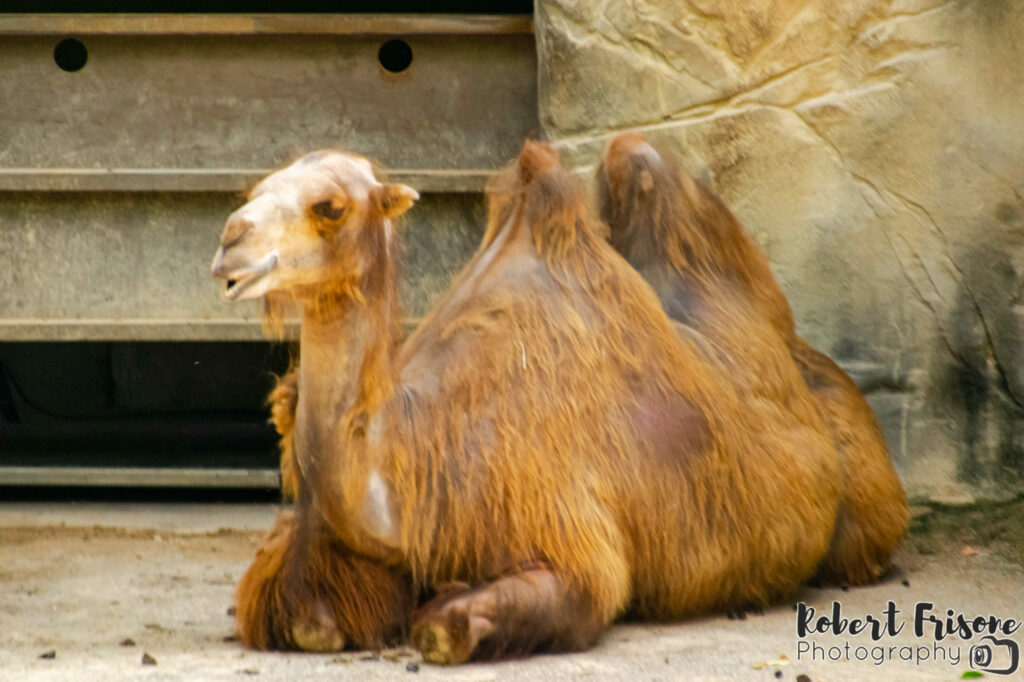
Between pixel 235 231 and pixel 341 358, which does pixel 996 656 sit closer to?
pixel 341 358

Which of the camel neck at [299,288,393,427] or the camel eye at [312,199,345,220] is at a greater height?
the camel eye at [312,199,345,220]

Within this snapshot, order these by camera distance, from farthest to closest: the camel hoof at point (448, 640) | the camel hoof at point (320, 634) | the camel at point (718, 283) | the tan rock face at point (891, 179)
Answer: the tan rock face at point (891, 179), the camel at point (718, 283), the camel hoof at point (320, 634), the camel hoof at point (448, 640)

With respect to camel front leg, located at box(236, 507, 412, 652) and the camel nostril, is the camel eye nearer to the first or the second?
the camel nostril

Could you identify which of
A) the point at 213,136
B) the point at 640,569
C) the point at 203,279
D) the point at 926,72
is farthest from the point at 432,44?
the point at 640,569

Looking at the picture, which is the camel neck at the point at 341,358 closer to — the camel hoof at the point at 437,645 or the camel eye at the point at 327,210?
the camel eye at the point at 327,210

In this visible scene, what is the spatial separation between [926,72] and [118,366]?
452 centimetres

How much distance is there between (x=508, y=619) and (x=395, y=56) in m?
3.78

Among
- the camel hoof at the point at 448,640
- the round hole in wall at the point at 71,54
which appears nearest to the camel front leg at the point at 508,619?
the camel hoof at the point at 448,640

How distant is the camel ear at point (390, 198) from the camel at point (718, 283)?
1121 mm

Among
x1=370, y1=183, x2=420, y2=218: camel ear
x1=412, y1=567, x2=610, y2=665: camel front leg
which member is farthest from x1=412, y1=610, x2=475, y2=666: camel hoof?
x1=370, y1=183, x2=420, y2=218: camel ear

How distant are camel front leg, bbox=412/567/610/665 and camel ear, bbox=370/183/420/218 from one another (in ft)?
2.85

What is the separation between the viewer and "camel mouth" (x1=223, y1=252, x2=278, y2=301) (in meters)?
2.75

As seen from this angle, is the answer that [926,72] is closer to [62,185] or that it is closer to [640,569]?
[640,569]

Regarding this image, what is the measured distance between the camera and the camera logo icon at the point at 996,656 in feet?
10.2
